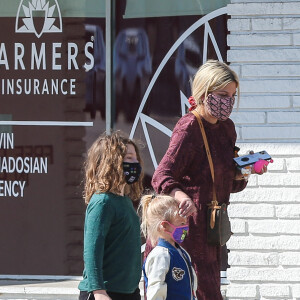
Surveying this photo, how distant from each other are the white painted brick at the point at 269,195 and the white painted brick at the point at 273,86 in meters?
0.69

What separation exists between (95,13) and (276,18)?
137 centimetres

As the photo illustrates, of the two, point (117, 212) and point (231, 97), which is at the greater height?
point (231, 97)

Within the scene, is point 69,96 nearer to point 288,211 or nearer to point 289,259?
point 288,211

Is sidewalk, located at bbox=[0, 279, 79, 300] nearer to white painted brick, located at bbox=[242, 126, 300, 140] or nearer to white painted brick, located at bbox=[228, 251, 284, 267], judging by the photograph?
white painted brick, located at bbox=[228, 251, 284, 267]

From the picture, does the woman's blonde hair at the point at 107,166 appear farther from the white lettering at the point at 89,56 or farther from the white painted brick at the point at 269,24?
the white lettering at the point at 89,56

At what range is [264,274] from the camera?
6156 mm

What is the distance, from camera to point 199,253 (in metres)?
4.25

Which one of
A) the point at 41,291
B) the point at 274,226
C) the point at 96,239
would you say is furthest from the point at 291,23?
the point at 96,239

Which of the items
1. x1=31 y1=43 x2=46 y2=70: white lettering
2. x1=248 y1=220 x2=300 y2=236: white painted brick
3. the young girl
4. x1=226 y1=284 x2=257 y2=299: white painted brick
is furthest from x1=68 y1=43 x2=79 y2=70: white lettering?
the young girl

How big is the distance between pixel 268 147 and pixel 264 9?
38.4 inches

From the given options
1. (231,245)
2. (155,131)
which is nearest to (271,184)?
(231,245)

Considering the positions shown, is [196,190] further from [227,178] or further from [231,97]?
[231,97]

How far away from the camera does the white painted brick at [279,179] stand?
242 inches

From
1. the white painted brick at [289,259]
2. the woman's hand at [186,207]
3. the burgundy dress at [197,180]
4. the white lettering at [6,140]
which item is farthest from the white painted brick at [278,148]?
the woman's hand at [186,207]
